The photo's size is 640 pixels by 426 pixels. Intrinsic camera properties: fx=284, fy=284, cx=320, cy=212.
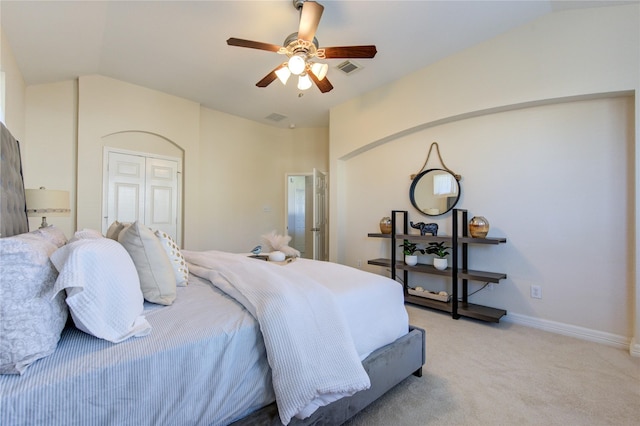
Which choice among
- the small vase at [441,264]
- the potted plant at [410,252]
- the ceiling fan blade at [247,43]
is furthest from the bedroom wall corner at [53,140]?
the small vase at [441,264]

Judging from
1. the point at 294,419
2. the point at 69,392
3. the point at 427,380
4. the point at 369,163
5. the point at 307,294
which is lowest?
the point at 427,380

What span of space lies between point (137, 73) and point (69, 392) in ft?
12.7

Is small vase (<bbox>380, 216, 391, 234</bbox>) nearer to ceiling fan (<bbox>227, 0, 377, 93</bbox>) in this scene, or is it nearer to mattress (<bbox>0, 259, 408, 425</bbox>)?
ceiling fan (<bbox>227, 0, 377, 93</bbox>)

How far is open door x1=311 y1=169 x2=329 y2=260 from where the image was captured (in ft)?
15.4

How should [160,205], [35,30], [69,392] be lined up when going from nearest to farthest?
[69,392]
[35,30]
[160,205]

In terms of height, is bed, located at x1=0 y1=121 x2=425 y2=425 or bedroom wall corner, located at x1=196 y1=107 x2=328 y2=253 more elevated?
bedroom wall corner, located at x1=196 y1=107 x2=328 y2=253

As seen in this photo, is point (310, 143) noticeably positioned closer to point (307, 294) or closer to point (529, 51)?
point (529, 51)

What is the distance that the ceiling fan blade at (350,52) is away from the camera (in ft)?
7.71

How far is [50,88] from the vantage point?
11.0 feet

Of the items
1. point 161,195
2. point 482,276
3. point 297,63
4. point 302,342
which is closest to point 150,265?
point 302,342

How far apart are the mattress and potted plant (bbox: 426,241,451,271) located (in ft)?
8.41

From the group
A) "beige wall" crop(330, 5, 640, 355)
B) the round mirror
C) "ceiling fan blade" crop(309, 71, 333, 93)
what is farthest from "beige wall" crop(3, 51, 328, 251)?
"beige wall" crop(330, 5, 640, 355)

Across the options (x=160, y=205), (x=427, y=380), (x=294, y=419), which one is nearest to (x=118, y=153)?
(x=160, y=205)

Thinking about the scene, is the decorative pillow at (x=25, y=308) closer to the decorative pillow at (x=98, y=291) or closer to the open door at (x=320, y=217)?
the decorative pillow at (x=98, y=291)
